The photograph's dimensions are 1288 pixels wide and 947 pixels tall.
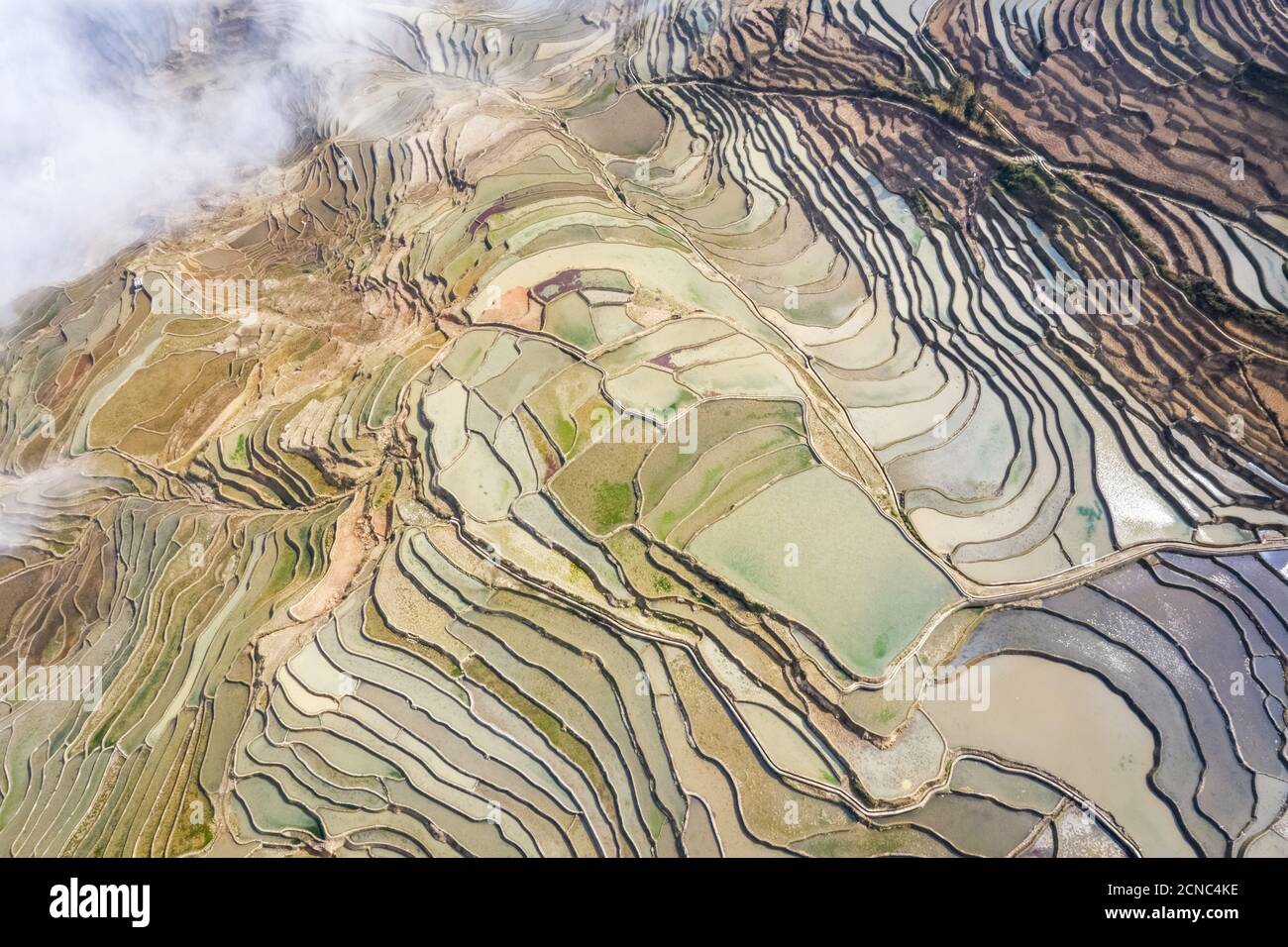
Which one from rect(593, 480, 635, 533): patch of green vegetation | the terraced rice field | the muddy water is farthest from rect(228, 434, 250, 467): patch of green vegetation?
the muddy water

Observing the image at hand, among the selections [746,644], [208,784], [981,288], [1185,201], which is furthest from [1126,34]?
[208,784]

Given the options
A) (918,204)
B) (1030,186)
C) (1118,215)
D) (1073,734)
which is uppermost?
(918,204)

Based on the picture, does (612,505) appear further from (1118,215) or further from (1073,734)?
(1118,215)

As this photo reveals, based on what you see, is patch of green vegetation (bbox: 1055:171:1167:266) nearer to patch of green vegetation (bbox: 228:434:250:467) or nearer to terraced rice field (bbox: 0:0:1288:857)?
terraced rice field (bbox: 0:0:1288:857)

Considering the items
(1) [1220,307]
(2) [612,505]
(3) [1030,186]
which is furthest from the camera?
(3) [1030,186]

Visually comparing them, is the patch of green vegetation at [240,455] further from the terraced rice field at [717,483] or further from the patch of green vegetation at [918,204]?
the patch of green vegetation at [918,204]

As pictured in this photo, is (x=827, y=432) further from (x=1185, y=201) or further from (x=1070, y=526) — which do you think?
(x=1185, y=201)

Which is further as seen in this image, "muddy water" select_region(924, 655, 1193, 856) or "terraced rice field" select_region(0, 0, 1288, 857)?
"terraced rice field" select_region(0, 0, 1288, 857)

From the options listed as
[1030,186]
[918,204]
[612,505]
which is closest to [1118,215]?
[1030,186]
